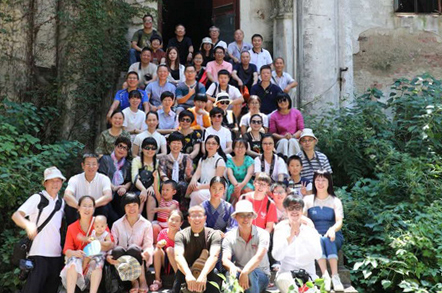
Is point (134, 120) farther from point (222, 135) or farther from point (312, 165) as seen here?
point (312, 165)

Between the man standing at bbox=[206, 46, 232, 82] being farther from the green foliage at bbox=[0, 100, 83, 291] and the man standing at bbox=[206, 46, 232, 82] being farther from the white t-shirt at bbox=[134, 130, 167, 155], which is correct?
the green foliage at bbox=[0, 100, 83, 291]

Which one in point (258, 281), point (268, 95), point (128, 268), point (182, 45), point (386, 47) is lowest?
point (258, 281)

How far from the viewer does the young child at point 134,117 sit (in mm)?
9953

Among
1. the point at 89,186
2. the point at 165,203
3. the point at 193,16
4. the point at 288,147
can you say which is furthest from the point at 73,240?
the point at 193,16

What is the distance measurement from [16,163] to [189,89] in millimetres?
3306

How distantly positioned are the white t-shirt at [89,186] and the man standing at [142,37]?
195 inches

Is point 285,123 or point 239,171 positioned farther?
point 285,123

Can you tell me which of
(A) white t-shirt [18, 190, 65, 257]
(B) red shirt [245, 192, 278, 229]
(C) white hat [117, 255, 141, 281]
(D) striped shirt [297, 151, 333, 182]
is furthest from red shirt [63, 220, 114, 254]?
(D) striped shirt [297, 151, 333, 182]

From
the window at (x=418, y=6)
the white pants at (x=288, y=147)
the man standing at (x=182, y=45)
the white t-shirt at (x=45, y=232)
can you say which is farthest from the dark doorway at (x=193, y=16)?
the white t-shirt at (x=45, y=232)

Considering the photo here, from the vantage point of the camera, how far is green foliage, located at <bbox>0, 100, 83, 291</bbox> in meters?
8.48

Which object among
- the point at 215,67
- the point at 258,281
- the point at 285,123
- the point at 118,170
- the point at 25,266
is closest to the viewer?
the point at 258,281

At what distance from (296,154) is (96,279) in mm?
3837

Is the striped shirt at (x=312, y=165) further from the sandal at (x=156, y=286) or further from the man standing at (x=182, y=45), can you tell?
the man standing at (x=182, y=45)

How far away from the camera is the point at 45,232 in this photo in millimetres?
7395
